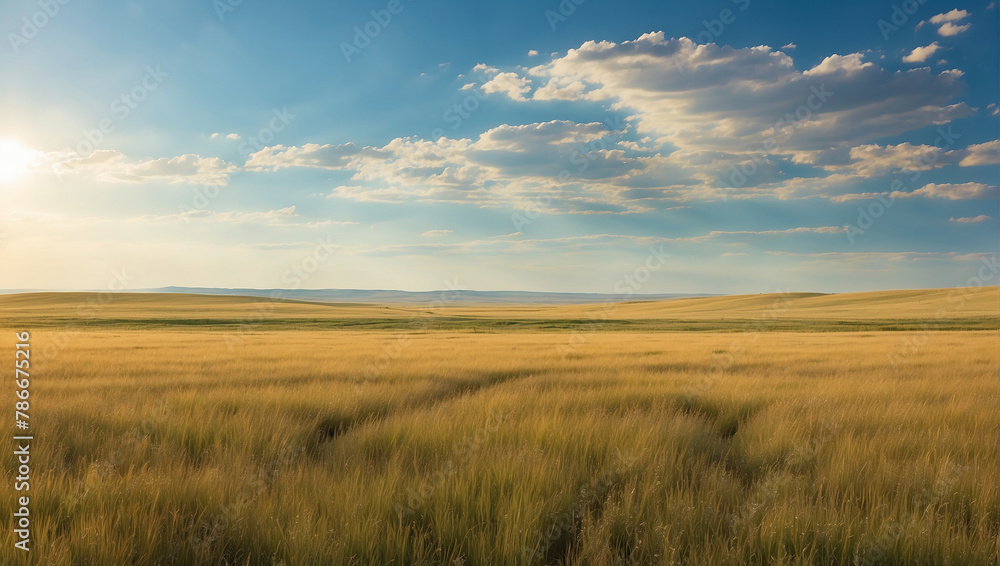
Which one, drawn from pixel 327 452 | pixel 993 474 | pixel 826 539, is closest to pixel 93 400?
pixel 327 452

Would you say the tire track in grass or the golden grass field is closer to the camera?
the golden grass field

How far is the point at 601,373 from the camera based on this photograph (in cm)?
1134

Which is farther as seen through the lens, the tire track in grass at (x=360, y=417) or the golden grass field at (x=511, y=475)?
the tire track in grass at (x=360, y=417)

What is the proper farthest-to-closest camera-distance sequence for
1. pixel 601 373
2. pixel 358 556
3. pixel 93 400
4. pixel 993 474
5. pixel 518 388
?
pixel 601 373 < pixel 518 388 < pixel 93 400 < pixel 993 474 < pixel 358 556

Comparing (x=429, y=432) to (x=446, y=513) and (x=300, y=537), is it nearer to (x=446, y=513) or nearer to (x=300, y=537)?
(x=446, y=513)

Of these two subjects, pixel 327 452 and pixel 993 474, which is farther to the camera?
pixel 327 452

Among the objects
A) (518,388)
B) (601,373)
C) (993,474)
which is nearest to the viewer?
(993,474)

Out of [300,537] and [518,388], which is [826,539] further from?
[518,388]

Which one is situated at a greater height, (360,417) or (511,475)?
(511,475)

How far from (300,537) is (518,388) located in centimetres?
640

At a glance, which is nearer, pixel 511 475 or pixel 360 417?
pixel 511 475

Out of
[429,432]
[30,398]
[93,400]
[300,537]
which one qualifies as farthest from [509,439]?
[30,398]

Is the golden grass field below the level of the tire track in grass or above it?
above

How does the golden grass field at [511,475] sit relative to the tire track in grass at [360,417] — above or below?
above
